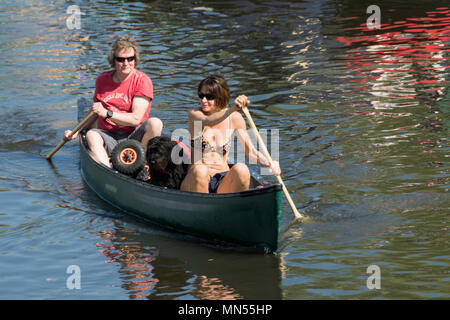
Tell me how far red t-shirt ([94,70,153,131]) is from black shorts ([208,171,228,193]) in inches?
72.1

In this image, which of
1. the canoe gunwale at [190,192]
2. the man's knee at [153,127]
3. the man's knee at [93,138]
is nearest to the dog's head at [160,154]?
the canoe gunwale at [190,192]

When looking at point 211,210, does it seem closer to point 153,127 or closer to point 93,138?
point 153,127

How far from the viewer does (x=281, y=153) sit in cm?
968

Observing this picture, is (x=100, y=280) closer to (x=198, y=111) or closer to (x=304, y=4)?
(x=198, y=111)

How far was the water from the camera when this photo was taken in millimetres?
6359

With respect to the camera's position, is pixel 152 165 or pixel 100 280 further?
pixel 152 165

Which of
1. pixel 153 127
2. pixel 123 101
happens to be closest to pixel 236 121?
pixel 153 127

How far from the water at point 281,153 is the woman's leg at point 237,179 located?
2.09 ft

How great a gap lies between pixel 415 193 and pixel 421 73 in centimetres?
593

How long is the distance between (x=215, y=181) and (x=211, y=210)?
0.33 m

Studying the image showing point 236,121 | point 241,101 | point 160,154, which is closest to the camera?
point 241,101

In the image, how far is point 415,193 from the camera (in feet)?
26.0

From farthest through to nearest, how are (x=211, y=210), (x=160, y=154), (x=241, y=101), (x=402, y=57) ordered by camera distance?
(x=402, y=57), (x=160, y=154), (x=211, y=210), (x=241, y=101)
